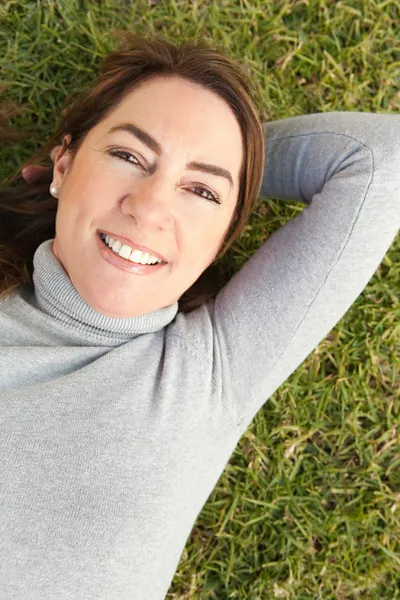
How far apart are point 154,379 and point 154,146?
894 mm

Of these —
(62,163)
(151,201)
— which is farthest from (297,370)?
(62,163)

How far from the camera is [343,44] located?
9.80 feet

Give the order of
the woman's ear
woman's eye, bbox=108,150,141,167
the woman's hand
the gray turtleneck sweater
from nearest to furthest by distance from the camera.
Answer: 1. the gray turtleneck sweater
2. woman's eye, bbox=108,150,141,167
3. the woman's ear
4. the woman's hand

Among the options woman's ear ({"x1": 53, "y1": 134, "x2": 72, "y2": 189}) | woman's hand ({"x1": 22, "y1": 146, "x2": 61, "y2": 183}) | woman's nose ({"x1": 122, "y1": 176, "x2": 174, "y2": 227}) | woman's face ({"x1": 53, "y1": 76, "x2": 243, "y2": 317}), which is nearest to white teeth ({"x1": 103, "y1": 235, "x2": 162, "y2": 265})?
woman's face ({"x1": 53, "y1": 76, "x2": 243, "y2": 317})

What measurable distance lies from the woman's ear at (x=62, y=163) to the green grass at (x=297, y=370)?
2.18ft

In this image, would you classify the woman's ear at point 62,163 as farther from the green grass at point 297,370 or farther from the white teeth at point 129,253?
the green grass at point 297,370

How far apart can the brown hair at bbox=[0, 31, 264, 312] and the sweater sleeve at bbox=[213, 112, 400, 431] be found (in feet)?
0.94

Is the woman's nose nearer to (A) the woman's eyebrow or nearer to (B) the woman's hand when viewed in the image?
(A) the woman's eyebrow

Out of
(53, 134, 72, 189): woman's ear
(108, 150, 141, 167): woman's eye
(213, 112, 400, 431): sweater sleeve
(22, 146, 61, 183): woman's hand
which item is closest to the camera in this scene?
(108, 150, 141, 167): woman's eye

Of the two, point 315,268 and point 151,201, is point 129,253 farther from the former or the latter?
point 315,268

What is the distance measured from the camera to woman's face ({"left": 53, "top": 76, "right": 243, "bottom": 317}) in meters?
1.98

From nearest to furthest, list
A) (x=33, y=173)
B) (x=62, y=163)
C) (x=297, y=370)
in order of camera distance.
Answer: (x=62, y=163) → (x=33, y=173) → (x=297, y=370)

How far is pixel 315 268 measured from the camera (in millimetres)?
2195

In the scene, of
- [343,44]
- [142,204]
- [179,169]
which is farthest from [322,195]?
[343,44]
